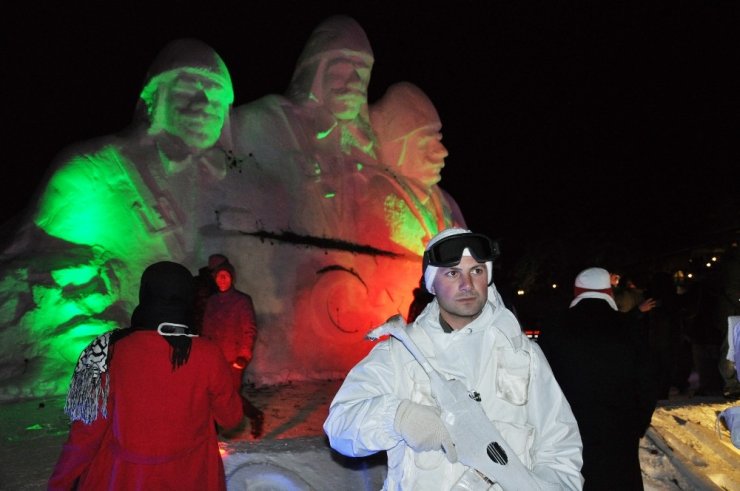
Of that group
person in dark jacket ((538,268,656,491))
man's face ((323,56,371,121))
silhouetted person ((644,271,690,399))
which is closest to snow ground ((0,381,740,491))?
silhouetted person ((644,271,690,399))

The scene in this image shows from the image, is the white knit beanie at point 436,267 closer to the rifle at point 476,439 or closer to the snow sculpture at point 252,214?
the rifle at point 476,439

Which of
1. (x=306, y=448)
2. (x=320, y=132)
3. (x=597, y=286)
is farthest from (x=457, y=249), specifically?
(x=320, y=132)

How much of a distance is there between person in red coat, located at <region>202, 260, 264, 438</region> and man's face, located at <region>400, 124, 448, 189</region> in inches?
170

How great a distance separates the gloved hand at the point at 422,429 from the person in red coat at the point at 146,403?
0.98m

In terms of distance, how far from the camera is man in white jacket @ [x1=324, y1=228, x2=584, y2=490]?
62.9 inches

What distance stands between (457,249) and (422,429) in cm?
65

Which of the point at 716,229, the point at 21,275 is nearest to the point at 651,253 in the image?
the point at 716,229

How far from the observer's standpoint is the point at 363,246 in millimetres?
7496

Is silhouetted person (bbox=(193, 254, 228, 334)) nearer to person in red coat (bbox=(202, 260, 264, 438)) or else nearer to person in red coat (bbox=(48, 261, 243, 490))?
person in red coat (bbox=(202, 260, 264, 438))

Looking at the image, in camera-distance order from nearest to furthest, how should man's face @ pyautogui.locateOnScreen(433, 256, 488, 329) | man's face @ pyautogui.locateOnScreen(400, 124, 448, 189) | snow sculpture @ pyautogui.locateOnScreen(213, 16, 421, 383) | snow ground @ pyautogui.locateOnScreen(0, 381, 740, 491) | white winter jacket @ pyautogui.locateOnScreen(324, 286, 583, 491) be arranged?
white winter jacket @ pyautogui.locateOnScreen(324, 286, 583, 491) → man's face @ pyautogui.locateOnScreen(433, 256, 488, 329) → snow ground @ pyautogui.locateOnScreen(0, 381, 740, 491) → snow sculpture @ pyautogui.locateOnScreen(213, 16, 421, 383) → man's face @ pyautogui.locateOnScreen(400, 124, 448, 189)

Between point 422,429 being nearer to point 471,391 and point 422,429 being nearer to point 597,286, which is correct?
point 471,391

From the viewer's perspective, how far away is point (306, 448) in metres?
3.28

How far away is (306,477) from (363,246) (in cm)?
448

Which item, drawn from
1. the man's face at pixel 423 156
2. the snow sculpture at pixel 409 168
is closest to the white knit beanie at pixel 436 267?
the snow sculpture at pixel 409 168
